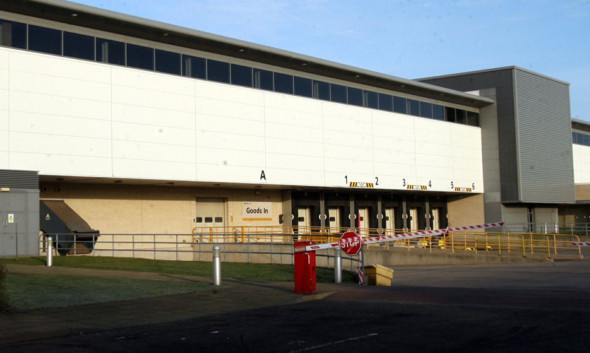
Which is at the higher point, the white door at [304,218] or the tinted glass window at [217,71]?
the tinted glass window at [217,71]

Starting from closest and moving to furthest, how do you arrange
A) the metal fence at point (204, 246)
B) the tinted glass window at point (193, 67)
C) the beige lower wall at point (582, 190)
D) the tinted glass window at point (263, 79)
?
the metal fence at point (204, 246), the tinted glass window at point (193, 67), the tinted glass window at point (263, 79), the beige lower wall at point (582, 190)

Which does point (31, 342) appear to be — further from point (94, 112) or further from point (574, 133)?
point (574, 133)

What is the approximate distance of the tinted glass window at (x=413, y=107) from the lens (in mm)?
50000

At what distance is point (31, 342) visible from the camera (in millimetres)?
10086

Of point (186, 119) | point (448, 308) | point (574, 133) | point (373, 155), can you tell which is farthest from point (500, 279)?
point (574, 133)

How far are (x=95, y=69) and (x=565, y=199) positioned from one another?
44.5m

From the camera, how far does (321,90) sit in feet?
141

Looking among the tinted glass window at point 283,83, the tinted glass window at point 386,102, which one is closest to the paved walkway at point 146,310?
the tinted glass window at point 283,83

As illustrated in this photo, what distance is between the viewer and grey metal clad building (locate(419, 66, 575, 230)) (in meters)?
53.9

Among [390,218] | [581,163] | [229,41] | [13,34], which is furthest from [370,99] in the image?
[581,163]

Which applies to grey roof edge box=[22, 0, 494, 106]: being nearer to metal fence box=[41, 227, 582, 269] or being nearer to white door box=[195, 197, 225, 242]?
white door box=[195, 197, 225, 242]

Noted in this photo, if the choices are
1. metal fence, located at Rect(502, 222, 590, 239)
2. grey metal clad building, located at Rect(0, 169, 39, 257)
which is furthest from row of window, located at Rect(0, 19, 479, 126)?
metal fence, located at Rect(502, 222, 590, 239)

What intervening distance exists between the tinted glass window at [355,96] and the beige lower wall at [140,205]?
32.0ft

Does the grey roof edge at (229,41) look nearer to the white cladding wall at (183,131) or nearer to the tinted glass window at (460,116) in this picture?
the tinted glass window at (460,116)
